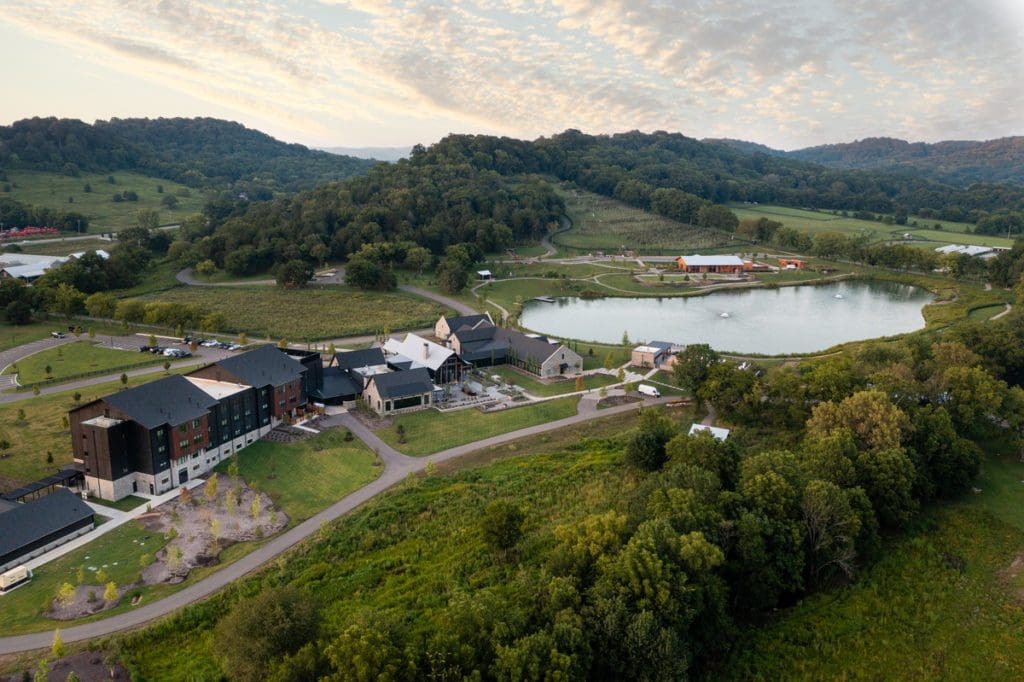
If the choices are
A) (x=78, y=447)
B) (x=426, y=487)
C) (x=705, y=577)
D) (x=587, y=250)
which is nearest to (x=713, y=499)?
(x=705, y=577)

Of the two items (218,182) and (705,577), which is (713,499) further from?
(218,182)

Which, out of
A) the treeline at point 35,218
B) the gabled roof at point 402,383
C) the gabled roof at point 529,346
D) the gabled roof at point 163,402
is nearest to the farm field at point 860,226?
the gabled roof at point 529,346

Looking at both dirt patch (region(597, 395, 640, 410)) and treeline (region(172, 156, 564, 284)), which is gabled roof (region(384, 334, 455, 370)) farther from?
treeline (region(172, 156, 564, 284))

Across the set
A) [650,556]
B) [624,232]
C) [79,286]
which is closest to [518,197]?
[624,232]

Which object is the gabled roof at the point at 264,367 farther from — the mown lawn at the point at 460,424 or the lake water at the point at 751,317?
the lake water at the point at 751,317

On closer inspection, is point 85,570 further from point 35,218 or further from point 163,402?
point 35,218
